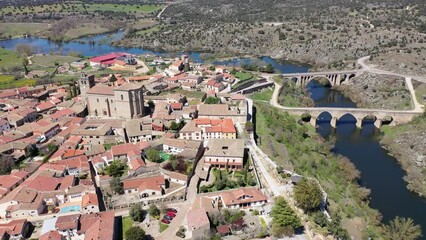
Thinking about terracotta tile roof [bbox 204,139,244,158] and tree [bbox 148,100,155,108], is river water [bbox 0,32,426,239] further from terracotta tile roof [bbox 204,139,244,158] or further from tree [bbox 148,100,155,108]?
tree [bbox 148,100,155,108]

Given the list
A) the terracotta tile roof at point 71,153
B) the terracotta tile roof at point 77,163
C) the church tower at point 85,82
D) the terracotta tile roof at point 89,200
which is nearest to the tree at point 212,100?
the church tower at point 85,82

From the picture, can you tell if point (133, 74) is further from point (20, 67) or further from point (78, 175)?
point (78, 175)

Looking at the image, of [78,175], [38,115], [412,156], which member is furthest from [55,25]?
[412,156]

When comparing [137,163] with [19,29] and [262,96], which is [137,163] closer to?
[262,96]

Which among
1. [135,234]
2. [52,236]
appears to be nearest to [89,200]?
[52,236]

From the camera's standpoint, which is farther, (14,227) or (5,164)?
(5,164)

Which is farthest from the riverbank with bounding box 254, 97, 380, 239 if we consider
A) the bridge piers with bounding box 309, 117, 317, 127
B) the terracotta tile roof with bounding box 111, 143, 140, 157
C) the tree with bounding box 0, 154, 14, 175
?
the tree with bounding box 0, 154, 14, 175
